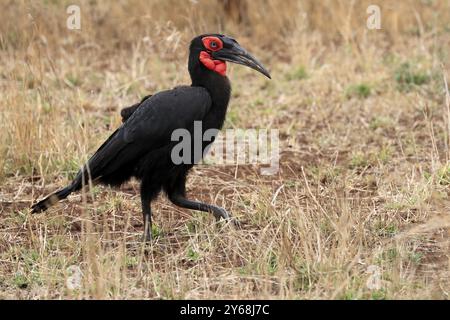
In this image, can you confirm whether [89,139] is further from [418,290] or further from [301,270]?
[418,290]

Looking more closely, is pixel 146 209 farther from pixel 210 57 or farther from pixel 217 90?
pixel 210 57

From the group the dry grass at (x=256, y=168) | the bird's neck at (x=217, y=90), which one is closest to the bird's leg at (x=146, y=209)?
the dry grass at (x=256, y=168)

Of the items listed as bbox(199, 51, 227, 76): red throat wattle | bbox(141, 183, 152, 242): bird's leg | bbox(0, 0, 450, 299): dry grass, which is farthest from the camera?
bbox(199, 51, 227, 76): red throat wattle

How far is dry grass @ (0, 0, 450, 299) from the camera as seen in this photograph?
4230 mm

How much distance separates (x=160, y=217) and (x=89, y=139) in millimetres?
1282

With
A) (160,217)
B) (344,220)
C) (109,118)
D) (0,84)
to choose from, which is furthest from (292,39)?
(344,220)

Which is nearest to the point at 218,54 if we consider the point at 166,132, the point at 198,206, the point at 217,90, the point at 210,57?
the point at 210,57

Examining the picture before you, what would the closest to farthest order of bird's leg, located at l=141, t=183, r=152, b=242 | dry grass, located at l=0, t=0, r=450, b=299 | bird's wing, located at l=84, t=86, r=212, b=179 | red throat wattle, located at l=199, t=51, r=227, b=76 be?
1. dry grass, located at l=0, t=0, r=450, b=299
2. bird's wing, located at l=84, t=86, r=212, b=179
3. bird's leg, located at l=141, t=183, r=152, b=242
4. red throat wattle, located at l=199, t=51, r=227, b=76

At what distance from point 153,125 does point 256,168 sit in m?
1.62

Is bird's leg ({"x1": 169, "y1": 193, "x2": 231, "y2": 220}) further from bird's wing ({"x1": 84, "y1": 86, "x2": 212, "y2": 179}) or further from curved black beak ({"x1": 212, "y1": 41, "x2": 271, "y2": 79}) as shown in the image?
curved black beak ({"x1": 212, "y1": 41, "x2": 271, "y2": 79})

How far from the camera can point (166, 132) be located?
481 centimetres

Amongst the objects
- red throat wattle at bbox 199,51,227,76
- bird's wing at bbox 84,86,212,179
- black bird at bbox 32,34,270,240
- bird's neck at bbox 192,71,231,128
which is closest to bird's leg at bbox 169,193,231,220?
black bird at bbox 32,34,270,240

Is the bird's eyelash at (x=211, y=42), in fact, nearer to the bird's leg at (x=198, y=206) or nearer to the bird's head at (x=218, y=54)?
the bird's head at (x=218, y=54)

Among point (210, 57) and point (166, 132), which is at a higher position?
point (210, 57)
